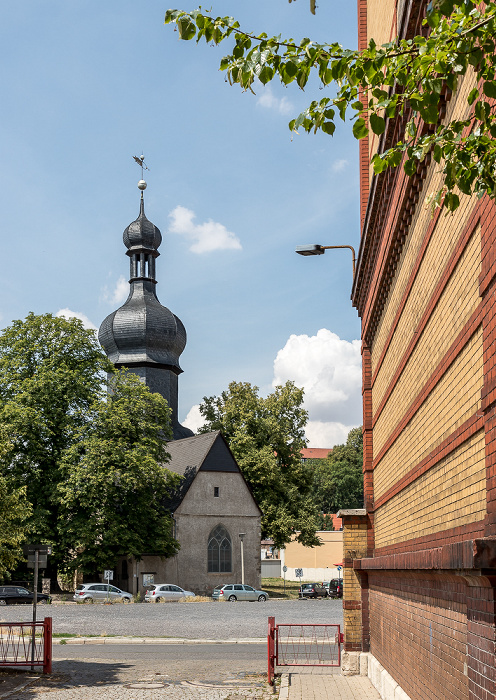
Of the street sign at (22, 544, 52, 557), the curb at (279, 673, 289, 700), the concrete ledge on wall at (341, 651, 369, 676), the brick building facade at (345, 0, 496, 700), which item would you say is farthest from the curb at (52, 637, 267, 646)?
the brick building facade at (345, 0, 496, 700)

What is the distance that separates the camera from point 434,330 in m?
7.40

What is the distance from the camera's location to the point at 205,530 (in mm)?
56094

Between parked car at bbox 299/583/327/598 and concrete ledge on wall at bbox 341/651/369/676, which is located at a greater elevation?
concrete ledge on wall at bbox 341/651/369/676

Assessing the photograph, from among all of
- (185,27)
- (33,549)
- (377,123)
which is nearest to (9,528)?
(33,549)

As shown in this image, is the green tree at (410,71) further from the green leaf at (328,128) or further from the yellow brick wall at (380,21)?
the yellow brick wall at (380,21)

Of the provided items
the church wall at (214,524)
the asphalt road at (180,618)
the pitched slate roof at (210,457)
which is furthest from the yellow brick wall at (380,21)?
the church wall at (214,524)

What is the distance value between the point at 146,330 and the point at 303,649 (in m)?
45.9

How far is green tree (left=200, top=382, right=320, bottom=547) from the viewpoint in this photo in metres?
57.9

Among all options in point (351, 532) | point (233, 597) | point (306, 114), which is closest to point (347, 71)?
→ point (306, 114)

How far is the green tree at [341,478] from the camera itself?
99.2 m

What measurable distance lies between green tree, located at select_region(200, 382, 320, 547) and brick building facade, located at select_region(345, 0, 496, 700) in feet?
146

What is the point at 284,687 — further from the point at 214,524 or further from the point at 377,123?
the point at 214,524

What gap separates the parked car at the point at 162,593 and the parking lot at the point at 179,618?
5.38m

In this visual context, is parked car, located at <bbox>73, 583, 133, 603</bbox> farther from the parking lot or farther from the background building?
the parking lot
